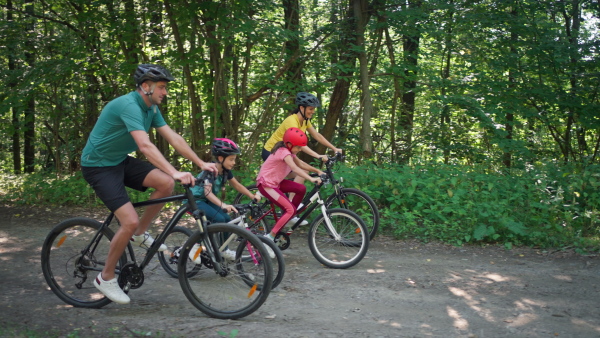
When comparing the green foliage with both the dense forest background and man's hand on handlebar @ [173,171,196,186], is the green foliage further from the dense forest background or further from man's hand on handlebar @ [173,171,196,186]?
man's hand on handlebar @ [173,171,196,186]

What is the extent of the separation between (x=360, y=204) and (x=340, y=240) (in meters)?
1.43

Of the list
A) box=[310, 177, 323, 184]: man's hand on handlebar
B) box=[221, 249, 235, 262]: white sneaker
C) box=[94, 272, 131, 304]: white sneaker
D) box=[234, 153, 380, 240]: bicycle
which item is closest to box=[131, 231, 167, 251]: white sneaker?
box=[94, 272, 131, 304]: white sneaker

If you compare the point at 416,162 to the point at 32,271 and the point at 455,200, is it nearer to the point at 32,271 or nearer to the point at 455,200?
the point at 455,200

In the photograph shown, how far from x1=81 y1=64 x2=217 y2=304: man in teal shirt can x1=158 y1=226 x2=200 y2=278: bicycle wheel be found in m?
0.60

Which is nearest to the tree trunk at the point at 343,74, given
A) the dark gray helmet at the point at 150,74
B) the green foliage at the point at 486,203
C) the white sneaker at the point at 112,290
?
the green foliage at the point at 486,203

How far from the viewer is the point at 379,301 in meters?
5.28

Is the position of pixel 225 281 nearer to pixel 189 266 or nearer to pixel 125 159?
pixel 189 266

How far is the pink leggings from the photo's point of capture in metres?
6.58

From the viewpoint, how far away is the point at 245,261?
4.74 meters

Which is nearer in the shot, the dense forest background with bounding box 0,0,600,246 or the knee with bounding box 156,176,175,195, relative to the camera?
the knee with bounding box 156,176,175,195

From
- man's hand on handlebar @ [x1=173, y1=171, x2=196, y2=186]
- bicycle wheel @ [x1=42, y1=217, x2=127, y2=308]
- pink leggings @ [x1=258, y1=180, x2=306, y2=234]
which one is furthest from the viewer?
pink leggings @ [x1=258, y1=180, x2=306, y2=234]

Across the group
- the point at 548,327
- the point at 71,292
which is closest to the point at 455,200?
the point at 548,327

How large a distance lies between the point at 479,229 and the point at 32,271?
6.01m

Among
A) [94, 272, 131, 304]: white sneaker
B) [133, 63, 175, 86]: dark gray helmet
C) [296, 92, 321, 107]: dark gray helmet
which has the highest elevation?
[296, 92, 321, 107]: dark gray helmet
